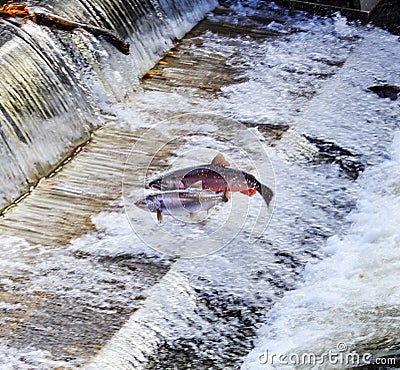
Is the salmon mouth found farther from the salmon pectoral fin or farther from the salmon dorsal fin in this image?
the salmon pectoral fin

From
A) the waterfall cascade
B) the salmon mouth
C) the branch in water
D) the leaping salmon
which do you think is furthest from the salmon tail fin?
the branch in water

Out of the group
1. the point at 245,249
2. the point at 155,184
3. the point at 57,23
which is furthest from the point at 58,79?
the point at 245,249

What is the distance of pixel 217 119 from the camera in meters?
6.80

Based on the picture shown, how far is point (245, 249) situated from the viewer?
17.0 ft

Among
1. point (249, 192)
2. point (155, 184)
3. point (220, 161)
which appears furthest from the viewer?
point (220, 161)

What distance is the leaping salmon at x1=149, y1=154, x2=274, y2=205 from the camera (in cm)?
541

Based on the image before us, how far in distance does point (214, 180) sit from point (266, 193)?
17.5 inches

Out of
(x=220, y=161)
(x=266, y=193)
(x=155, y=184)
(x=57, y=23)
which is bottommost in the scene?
(x=266, y=193)

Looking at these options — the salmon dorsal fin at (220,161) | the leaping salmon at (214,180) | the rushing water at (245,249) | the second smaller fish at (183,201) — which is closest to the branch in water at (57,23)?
the rushing water at (245,249)

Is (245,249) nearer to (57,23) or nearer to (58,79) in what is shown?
(58,79)

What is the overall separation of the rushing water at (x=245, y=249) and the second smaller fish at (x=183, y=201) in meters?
0.10

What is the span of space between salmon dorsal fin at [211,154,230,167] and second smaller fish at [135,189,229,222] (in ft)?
1.45

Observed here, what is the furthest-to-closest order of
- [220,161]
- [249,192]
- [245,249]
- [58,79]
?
1. [58,79]
2. [220,161]
3. [249,192]
4. [245,249]

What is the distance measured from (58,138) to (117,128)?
548mm
